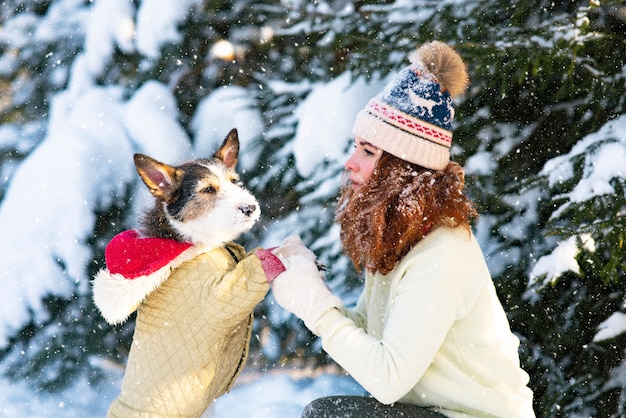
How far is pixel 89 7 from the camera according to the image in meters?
4.15

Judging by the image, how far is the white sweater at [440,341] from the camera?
195cm

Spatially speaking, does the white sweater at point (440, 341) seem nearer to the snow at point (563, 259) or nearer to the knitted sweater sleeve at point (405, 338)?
the knitted sweater sleeve at point (405, 338)

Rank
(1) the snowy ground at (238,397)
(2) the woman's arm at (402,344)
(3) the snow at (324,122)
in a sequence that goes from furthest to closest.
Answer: (1) the snowy ground at (238,397), (3) the snow at (324,122), (2) the woman's arm at (402,344)

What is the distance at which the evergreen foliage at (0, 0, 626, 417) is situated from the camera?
10.1 feet

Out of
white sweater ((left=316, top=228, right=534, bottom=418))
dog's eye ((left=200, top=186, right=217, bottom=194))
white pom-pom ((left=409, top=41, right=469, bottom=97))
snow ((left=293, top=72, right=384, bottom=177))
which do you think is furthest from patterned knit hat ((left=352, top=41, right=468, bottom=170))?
snow ((left=293, top=72, right=384, bottom=177))

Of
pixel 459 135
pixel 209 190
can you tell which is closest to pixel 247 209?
pixel 209 190

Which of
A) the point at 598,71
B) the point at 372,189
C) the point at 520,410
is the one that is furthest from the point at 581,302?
the point at 372,189

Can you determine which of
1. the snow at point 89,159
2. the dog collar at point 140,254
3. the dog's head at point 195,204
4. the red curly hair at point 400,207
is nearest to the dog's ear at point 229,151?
the dog's head at point 195,204

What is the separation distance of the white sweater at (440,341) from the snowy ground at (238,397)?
202 centimetres

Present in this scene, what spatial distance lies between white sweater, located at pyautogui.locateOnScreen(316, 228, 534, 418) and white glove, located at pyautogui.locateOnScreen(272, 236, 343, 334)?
4 centimetres

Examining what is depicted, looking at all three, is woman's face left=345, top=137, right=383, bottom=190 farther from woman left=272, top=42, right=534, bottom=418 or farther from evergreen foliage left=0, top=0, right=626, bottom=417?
evergreen foliage left=0, top=0, right=626, bottom=417

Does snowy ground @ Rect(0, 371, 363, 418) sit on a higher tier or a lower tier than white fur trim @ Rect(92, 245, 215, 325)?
lower

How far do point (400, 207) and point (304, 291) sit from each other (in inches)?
16.6

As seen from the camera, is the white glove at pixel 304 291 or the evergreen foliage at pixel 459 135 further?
the evergreen foliage at pixel 459 135
